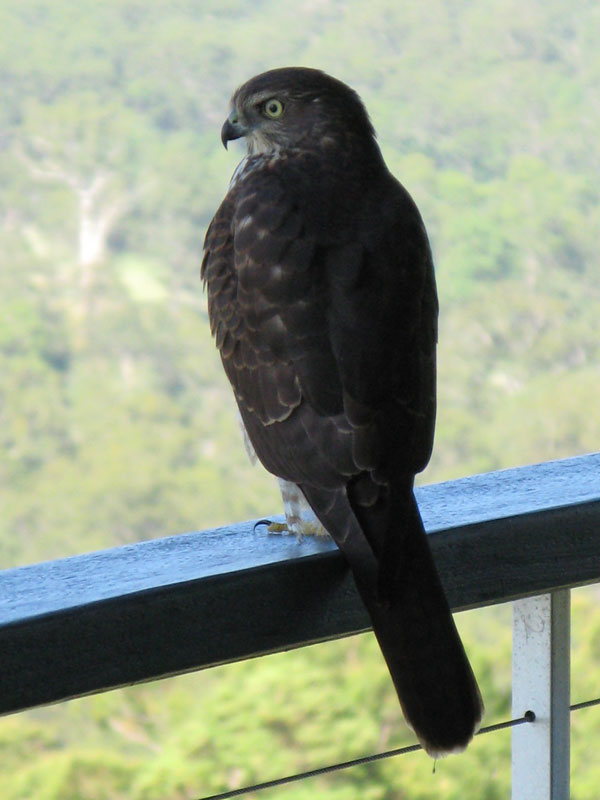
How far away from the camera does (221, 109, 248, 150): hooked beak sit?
175cm

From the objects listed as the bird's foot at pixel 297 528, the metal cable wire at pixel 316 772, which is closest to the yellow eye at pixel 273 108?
the bird's foot at pixel 297 528

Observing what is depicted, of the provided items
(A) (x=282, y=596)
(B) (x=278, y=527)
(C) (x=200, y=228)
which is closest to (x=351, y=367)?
(B) (x=278, y=527)

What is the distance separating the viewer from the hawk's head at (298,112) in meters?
1.67

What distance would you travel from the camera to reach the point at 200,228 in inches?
1012

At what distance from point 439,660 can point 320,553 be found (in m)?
0.13

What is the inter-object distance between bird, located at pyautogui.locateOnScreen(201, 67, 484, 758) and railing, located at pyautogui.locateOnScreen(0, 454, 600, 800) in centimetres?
4

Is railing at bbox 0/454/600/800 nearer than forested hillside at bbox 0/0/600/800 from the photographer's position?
Yes

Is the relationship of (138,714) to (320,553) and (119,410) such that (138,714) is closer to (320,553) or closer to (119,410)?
(119,410)

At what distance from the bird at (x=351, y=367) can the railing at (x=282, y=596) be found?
41 millimetres

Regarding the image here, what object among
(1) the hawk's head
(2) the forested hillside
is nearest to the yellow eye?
(1) the hawk's head

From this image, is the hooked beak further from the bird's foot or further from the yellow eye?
the bird's foot

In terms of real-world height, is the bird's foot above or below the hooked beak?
below

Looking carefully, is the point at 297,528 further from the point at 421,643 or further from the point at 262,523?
the point at 421,643

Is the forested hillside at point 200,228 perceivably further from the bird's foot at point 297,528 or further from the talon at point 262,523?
the talon at point 262,523
